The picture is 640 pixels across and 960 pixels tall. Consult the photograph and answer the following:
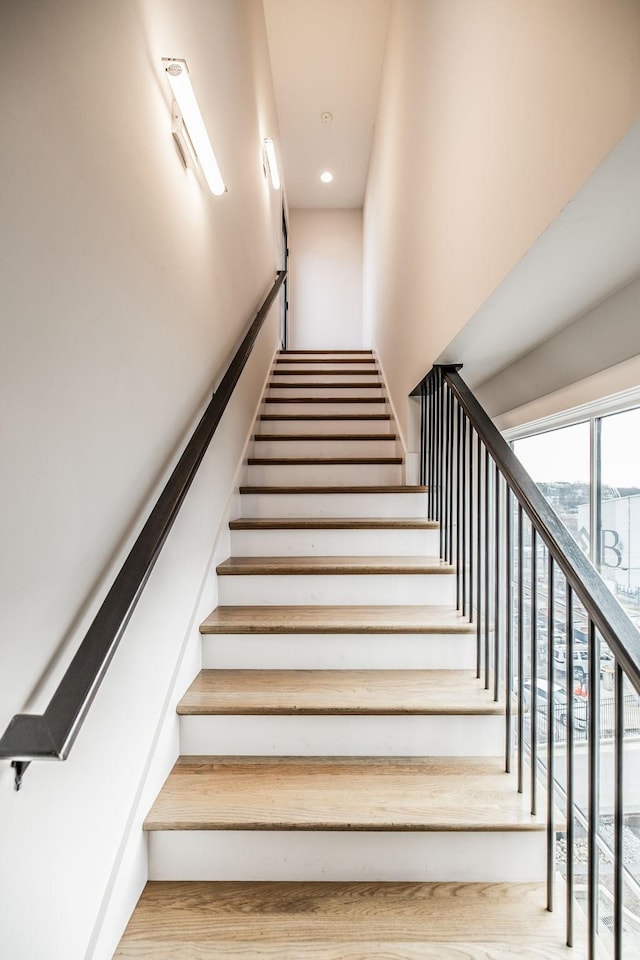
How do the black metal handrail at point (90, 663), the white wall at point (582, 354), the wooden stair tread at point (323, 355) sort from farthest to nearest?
the wooden stair tread at point (323, 355) < the white wall at point (582, 354) < the black metal handrail at point (90, 663)

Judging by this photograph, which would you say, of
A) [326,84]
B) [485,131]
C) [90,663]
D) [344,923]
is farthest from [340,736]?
[326,84]

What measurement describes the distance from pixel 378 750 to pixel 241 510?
4.75 feet

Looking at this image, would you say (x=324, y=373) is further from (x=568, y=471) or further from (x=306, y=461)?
(x=568, y=471)

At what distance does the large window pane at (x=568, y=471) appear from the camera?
1.94 m

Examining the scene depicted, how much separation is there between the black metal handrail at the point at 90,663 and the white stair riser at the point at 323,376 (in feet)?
10.2

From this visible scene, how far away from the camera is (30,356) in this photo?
844 mm

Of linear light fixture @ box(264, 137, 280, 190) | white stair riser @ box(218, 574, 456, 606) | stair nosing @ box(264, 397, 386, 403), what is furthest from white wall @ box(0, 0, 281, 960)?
linear light fixture @ box(264, 137, 280, 190)

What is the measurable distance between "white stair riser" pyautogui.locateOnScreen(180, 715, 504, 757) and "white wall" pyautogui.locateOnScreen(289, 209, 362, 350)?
557cm

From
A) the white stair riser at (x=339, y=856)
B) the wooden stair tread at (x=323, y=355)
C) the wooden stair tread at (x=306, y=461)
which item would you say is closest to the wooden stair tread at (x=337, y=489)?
the wooden stair tread at (x=306, y=461)

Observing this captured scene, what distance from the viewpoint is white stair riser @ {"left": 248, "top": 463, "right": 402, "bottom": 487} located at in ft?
9.81

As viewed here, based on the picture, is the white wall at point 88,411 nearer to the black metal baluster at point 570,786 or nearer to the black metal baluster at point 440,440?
the black metal baluster at point 570,786

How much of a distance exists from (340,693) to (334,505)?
118 cm

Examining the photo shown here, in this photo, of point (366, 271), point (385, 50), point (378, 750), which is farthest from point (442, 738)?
point (366, 271)

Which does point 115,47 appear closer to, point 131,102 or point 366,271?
point 131,102
